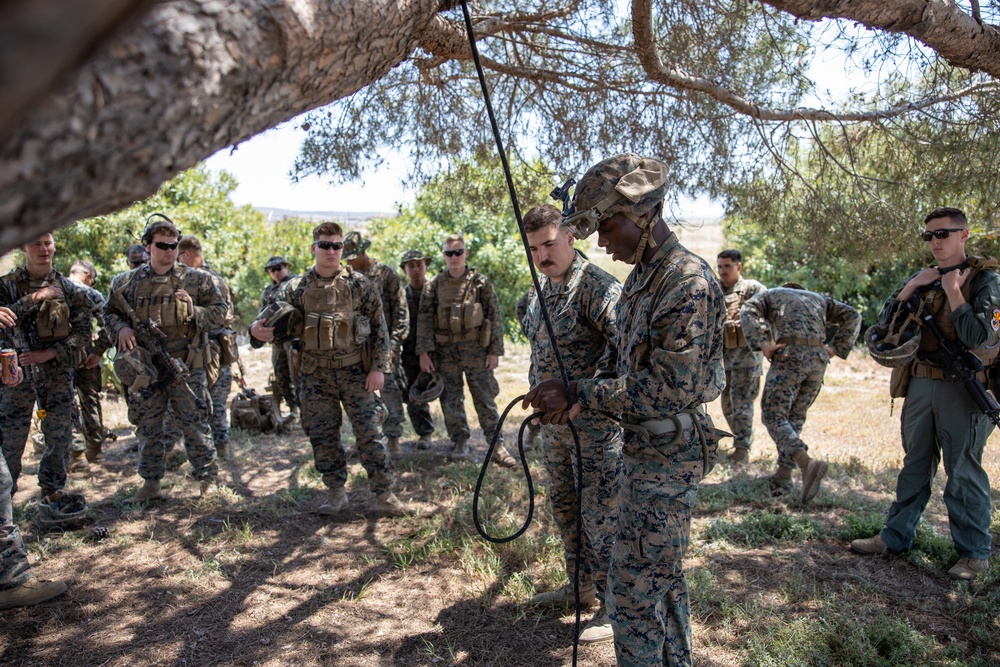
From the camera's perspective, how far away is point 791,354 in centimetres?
560

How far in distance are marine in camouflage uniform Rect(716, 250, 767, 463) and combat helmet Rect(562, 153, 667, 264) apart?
4.26 metres

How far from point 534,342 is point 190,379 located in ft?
11.1

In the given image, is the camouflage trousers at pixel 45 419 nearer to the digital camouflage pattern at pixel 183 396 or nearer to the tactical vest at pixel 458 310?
the digital camouflage pattern at pixel 183 396

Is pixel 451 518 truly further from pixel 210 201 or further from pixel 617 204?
pixel 210 201

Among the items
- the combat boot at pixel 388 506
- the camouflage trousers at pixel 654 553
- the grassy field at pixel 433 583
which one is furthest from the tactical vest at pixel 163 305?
the camouflage trousers at pixel 654 553

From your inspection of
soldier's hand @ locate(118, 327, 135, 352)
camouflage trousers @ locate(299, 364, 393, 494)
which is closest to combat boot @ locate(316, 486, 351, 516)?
camouflage trousers @ locate(299, 364, 393, 494)

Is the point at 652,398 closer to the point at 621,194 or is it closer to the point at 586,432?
the point at 621,194

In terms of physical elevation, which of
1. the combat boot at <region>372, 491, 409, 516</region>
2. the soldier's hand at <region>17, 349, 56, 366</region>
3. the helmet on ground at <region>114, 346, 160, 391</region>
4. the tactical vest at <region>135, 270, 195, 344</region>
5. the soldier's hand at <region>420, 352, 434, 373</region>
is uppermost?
the tactical vest at <region>135, 270, 195, 344</region>

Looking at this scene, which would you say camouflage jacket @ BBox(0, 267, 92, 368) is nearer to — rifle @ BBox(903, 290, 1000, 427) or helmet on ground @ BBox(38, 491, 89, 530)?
helmet on ground @ BBox(38, 491, 89, 530)

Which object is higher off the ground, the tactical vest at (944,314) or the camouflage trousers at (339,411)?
the tactical vest at (944,314)

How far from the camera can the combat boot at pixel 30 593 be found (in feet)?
12.5

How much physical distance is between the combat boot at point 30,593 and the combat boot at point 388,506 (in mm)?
2102

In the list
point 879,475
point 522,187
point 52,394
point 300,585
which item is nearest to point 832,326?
point 879,475

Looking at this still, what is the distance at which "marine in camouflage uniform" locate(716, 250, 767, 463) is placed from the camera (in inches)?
260
